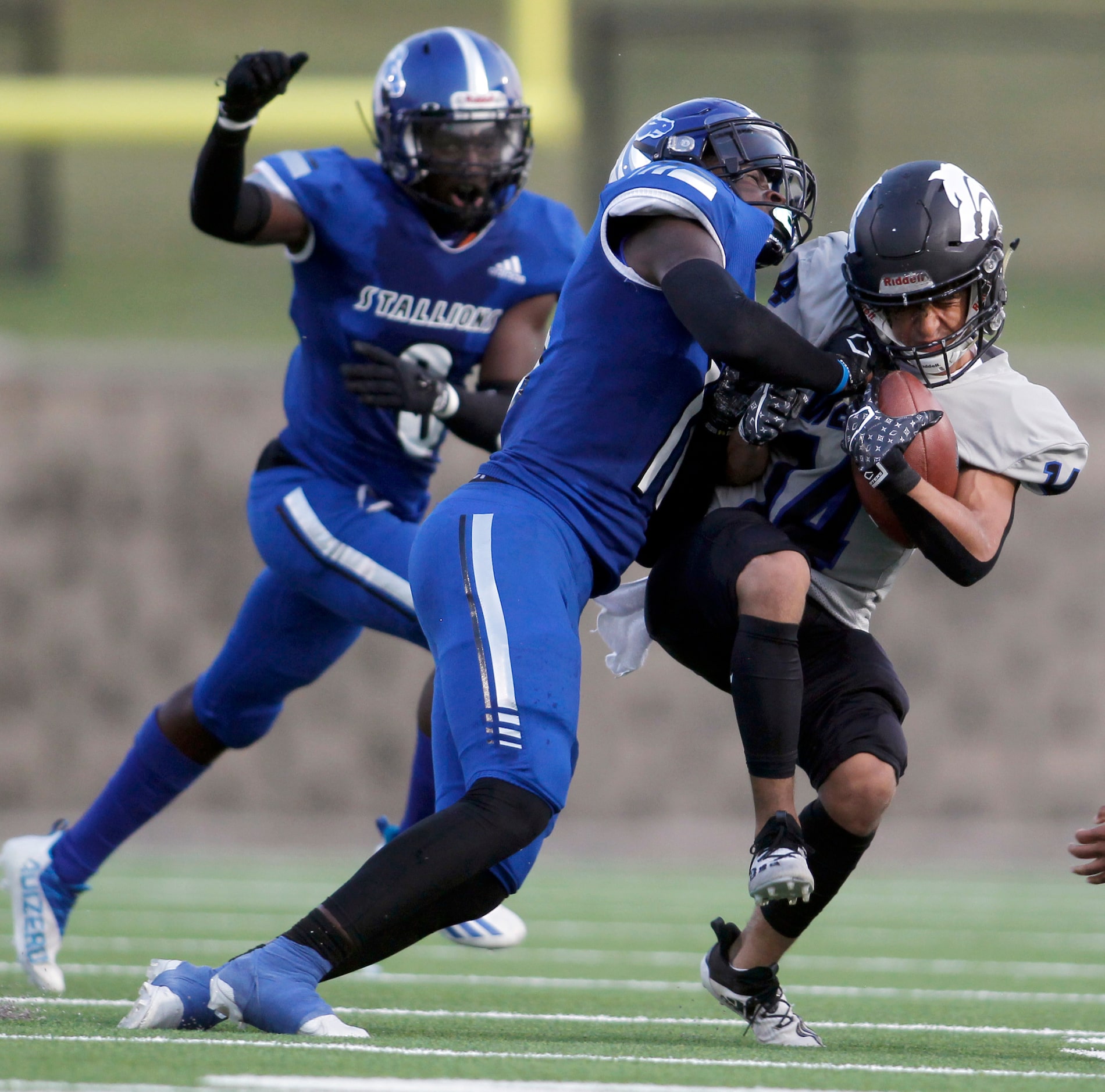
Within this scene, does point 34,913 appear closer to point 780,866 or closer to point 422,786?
point 422,786

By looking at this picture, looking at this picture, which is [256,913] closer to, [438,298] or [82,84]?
[438,298]

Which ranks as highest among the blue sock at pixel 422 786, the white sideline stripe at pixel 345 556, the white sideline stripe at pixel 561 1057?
the white sideline stripe at pixel 345 556

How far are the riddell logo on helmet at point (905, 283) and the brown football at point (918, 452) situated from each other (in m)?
0.16

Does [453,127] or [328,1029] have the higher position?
[453,127]

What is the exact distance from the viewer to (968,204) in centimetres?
335

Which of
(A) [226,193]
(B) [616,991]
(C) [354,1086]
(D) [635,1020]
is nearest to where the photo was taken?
(C) [354,1086]

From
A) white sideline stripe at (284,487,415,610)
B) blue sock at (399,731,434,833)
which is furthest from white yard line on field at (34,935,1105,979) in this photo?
white sideline stripe at (284,487,415,610)

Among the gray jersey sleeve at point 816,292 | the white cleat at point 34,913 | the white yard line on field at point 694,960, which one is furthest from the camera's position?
the white yard line on field at point 694,960

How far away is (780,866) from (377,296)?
2.03m

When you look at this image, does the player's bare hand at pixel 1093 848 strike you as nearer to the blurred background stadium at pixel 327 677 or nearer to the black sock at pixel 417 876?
the black sock at pixel 417 876

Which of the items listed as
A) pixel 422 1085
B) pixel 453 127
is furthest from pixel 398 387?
pixel 422 1085

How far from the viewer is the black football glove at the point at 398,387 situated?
421cm

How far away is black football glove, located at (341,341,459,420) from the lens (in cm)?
421

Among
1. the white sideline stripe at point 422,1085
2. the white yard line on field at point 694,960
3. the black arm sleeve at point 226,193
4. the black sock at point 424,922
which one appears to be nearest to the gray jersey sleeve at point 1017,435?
the black sock at point 424,922
